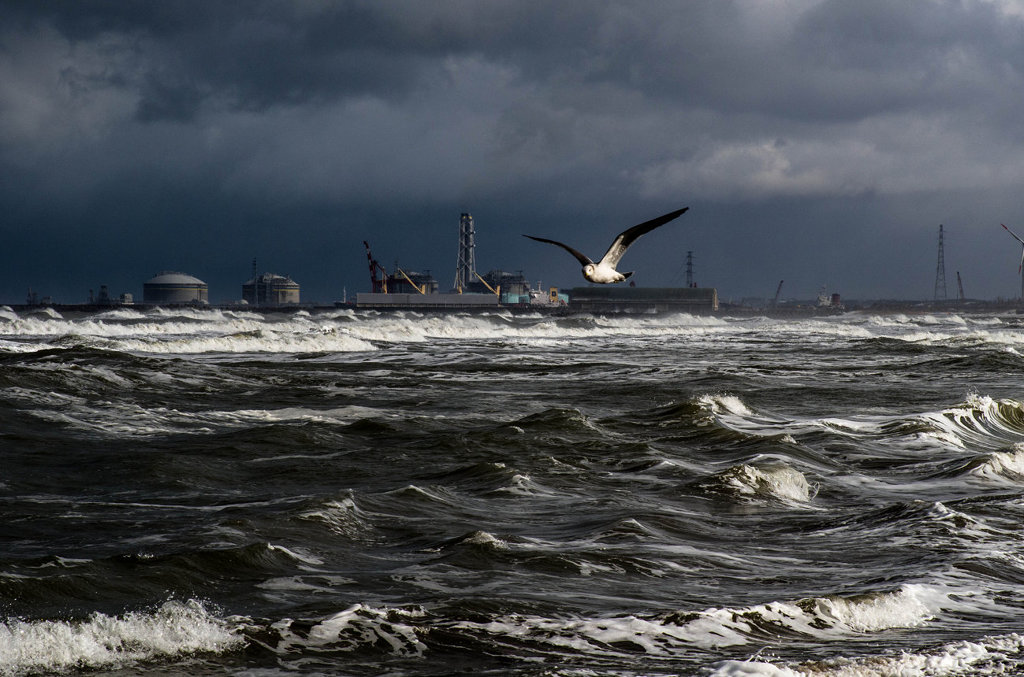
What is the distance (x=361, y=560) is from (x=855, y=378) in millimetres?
27239

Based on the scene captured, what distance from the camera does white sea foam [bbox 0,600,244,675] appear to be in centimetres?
659

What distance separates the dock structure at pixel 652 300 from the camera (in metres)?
180

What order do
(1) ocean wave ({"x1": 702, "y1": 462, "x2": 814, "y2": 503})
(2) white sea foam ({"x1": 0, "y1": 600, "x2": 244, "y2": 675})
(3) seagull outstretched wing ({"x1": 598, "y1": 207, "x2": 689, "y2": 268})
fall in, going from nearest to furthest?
(2) white sea foam ({"x1": 0, "y1": 600, "x2": 244, "y2": 675}) < (1) ocean wave ({"x1": 702, "y1": 462, "x2": 814, "y2": 503}) < (3) seagull outstretched wing ({"x1": 598, "y1": 207, "x2": 689, "y2": 268})

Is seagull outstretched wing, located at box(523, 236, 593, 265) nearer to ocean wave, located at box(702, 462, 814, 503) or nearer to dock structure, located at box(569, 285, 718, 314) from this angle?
ocean wave, located at box(702, 462, 814, 503)

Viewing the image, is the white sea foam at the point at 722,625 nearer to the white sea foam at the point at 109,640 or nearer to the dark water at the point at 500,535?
the dark water at the point at 500,535

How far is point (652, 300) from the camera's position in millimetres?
179750

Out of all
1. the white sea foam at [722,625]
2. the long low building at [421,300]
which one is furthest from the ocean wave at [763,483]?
the long low building at [421,300]

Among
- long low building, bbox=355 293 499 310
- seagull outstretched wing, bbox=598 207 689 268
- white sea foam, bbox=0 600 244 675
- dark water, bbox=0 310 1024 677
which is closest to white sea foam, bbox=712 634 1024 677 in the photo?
dark water, bbox=0 310 1024 677

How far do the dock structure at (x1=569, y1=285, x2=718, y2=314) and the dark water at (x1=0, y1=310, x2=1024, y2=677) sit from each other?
513 ft

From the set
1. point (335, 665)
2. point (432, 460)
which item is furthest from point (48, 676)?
point (432, 460)

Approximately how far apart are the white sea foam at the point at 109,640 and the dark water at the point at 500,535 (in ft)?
0.08

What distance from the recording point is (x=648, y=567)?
9578 millimetres

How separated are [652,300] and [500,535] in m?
171

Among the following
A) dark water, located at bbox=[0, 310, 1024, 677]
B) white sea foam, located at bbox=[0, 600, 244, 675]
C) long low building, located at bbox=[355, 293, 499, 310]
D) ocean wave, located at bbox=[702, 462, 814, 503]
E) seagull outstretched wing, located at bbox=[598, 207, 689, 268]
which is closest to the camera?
white sea foam, located at bbox=[0, 600, 244, 675]
